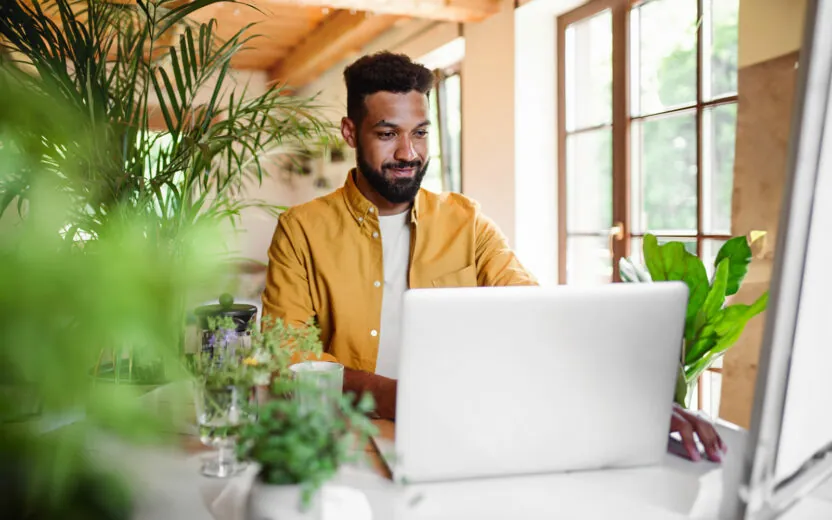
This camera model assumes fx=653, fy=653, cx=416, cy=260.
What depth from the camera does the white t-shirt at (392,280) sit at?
1915 millimetres

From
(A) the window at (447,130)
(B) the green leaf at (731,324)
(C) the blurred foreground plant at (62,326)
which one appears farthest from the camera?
(A) the window at (447,130)

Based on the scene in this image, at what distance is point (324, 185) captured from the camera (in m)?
7.71

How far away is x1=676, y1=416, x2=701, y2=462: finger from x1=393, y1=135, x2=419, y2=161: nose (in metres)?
1.12

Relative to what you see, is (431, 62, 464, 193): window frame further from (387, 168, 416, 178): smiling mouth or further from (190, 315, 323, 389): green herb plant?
(190, 315, 323, 389): green herb plant

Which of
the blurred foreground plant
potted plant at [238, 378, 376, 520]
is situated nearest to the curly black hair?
potted plant at [238, 378, 376, 520]

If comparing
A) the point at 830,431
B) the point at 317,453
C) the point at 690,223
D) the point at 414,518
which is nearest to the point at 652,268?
the point at 830,431

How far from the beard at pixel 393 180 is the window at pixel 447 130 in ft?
10.5

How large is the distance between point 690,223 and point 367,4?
7.79 ft

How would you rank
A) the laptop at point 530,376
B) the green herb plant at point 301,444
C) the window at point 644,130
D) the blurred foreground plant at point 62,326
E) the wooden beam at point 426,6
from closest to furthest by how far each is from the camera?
the blurred foreground plant at point 62,326 < the green herb plant at point 301,444 < the laptop at point 530,376 < the window at point 644,130 < the wooden beam at point 426,6

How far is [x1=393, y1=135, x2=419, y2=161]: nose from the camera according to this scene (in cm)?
191

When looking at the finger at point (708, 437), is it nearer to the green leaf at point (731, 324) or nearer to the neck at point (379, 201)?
the green leaf at point (731, 324)

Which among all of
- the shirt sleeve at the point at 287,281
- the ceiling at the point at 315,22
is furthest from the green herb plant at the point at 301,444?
the ceiling at the point at 315,22

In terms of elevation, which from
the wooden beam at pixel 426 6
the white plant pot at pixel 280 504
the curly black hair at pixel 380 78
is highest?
the wooden beam at pixel 426 6

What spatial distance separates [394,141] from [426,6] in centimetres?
260
